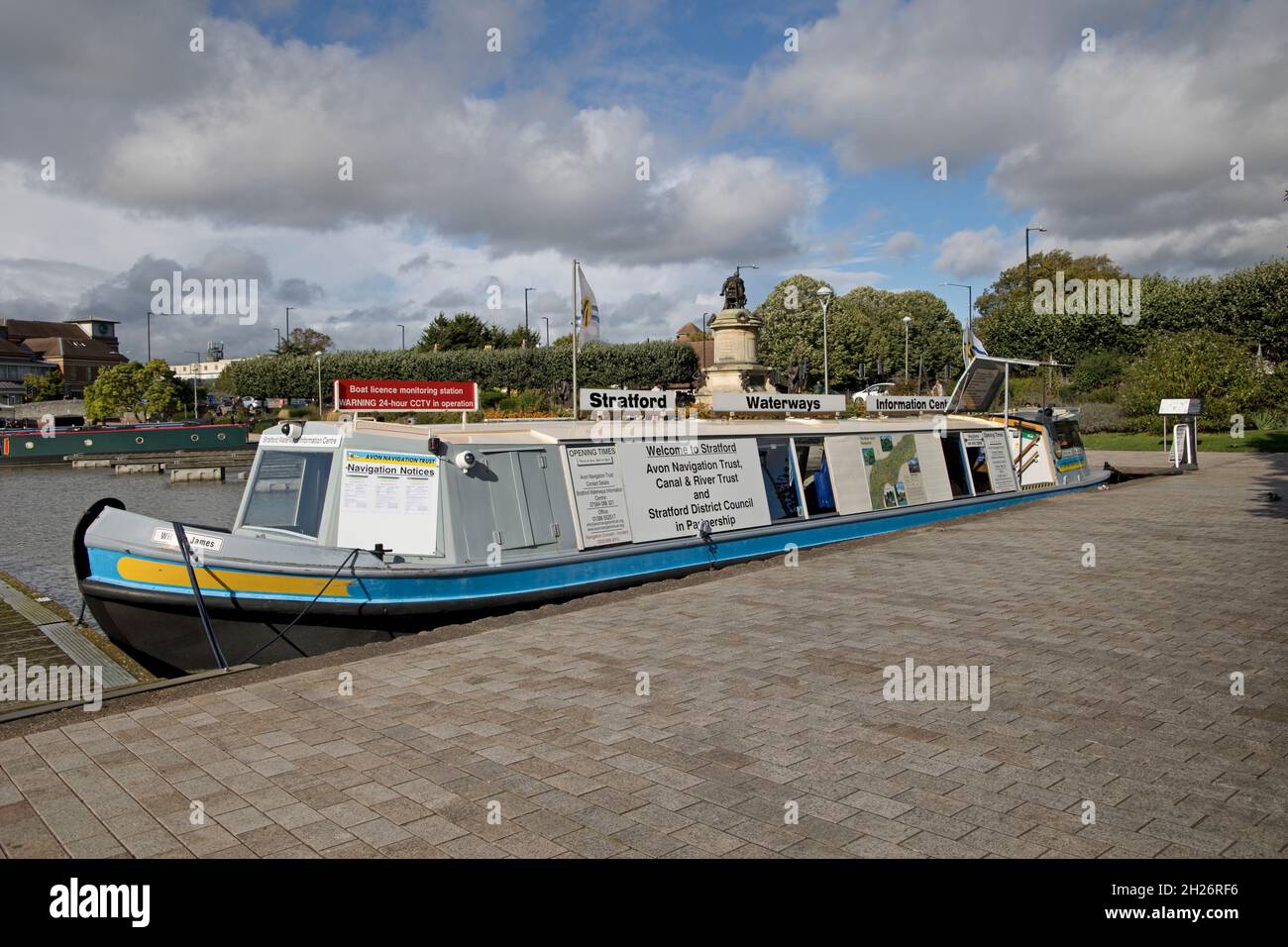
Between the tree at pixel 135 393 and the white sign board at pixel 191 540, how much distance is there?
64215mm

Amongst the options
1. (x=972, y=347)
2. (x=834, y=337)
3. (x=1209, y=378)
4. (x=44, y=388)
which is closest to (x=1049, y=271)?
(x=834, y=337)

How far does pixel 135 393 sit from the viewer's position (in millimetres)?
65938

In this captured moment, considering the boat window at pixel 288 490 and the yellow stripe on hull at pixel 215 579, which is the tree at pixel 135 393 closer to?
the boat window at pixel 288 490

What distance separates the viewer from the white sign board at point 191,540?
803 centimetres

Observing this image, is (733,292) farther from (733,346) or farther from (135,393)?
(135,393)

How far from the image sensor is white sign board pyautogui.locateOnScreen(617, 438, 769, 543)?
1095cm

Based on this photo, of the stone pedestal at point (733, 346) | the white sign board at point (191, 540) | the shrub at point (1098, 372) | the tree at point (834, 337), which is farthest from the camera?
the tree at point (834, 337)

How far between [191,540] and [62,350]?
433 feet

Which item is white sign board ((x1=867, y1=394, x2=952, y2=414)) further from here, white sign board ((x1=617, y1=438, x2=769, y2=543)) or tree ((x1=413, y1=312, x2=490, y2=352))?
tree ((x1=413, y1=312, x2=490, y2=352))

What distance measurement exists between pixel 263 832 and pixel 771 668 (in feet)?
12.1

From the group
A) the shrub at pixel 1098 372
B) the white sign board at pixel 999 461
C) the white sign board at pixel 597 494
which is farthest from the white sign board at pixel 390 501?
the shrub at pixel 1098 372

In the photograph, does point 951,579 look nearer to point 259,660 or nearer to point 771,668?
point 771,668

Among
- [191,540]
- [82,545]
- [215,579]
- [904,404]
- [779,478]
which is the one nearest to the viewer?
[215,579]

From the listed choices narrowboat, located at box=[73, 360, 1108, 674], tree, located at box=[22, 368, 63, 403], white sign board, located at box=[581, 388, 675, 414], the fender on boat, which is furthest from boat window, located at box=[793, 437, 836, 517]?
tree, located at box=[22, 368, 63, 403]
